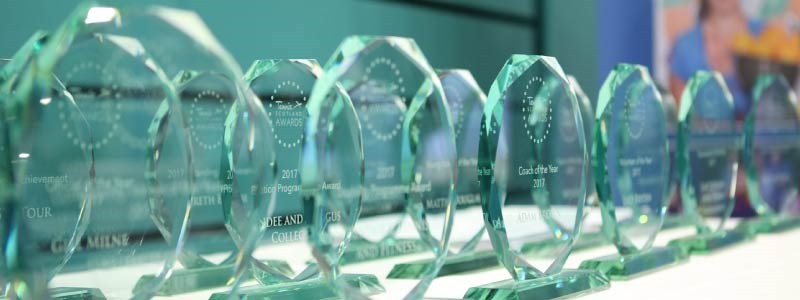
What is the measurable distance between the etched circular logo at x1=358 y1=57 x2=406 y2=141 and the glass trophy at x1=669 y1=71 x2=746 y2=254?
0.51 metres

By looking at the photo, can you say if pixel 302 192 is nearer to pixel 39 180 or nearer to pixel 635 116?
pixel 39 180

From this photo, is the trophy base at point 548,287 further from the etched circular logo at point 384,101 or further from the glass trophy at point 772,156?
the glass trophy at point 772,156

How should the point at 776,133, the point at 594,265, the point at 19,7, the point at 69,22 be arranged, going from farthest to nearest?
the point at 776,133
the point at 19,7
the point at 594,265
the point at 69,22

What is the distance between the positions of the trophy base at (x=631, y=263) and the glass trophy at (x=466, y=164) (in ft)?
0.57

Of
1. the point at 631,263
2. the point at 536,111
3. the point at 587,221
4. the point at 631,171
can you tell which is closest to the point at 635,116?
the point at 631,171

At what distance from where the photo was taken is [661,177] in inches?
58.8

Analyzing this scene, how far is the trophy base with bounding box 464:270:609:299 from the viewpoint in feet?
3.48

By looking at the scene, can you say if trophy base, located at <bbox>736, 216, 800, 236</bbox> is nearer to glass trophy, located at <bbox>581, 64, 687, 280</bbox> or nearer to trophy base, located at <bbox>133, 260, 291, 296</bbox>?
glass trophy, located at <bbox>581, 64, 687, 280</bbox>

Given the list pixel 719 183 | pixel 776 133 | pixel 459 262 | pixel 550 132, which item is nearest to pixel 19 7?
pixel 459 262

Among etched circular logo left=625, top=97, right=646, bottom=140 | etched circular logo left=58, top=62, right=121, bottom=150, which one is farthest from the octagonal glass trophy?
etched circular logo left=625, top=97, right=646, bottom=140

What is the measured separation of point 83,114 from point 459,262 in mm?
677

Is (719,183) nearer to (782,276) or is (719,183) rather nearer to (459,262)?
(782,276)

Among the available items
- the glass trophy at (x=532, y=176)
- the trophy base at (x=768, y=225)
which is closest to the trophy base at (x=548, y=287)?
the glass trophy at (x=532, y=176)

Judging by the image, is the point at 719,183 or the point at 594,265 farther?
the point at 719,183
